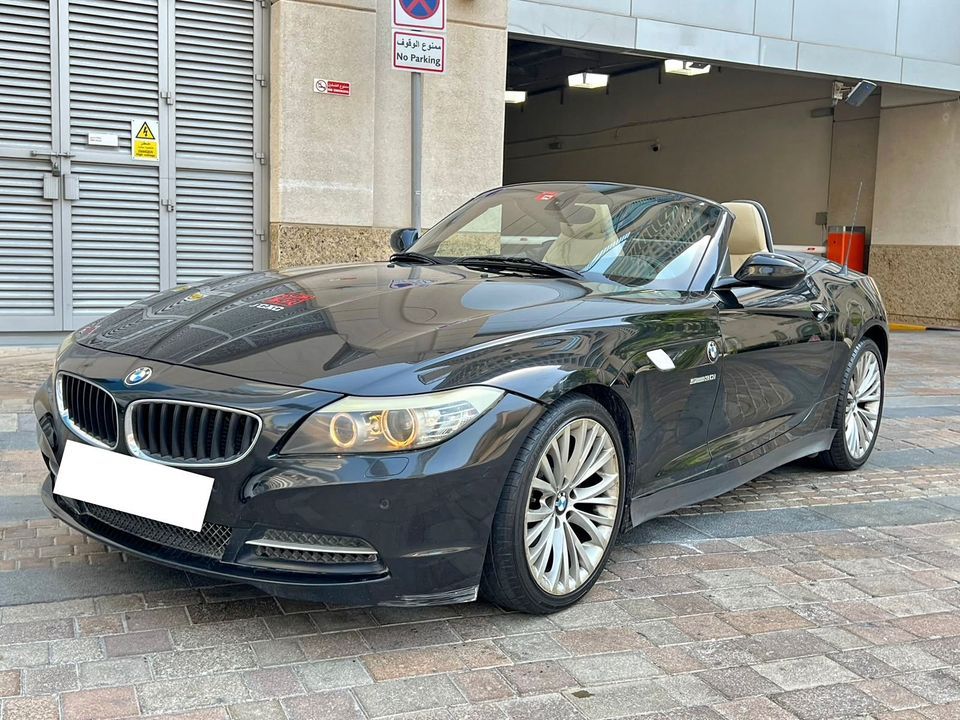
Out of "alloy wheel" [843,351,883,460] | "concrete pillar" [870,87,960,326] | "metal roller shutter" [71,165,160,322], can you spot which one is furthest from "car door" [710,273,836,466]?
"concrete pillar" [870,87,960,326]

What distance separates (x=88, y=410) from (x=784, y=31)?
33.1ft

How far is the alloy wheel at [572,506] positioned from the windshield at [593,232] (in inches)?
31.0

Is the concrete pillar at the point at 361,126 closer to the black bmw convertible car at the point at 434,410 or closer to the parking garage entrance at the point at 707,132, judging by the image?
the parking garage entrance at the point at 707,132

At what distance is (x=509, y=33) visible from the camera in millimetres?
9336

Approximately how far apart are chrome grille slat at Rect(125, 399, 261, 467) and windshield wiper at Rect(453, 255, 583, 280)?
142cm

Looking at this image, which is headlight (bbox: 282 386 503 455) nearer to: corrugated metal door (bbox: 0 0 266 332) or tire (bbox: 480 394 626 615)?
tire (bbox: 480 394 626 615)

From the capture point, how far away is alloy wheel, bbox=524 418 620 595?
2.83 metres

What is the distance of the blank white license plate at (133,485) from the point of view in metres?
2.50

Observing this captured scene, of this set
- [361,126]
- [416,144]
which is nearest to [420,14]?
[416,144]

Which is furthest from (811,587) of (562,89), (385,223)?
(562,89)

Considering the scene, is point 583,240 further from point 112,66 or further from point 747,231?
point 112,66

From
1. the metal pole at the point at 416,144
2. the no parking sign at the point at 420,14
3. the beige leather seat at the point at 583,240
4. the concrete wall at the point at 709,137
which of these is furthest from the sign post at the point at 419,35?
the concrete wall at the point at 709,137

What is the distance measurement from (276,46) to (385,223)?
172 cm

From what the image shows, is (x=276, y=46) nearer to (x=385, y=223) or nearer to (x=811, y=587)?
(x=385, y=223)
